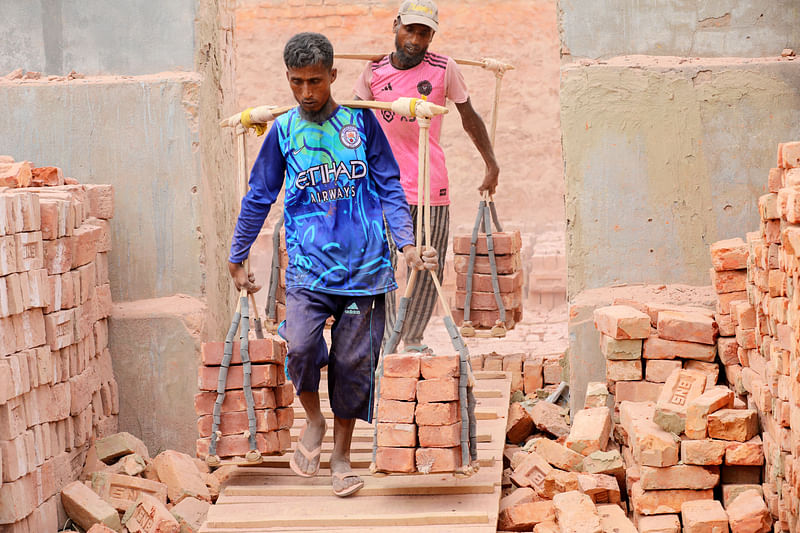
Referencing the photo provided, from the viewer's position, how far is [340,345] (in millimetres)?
5168

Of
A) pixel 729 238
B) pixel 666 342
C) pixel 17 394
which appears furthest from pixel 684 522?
pixel 17 394

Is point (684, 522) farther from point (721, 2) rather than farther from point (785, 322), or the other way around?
point (721, 2)

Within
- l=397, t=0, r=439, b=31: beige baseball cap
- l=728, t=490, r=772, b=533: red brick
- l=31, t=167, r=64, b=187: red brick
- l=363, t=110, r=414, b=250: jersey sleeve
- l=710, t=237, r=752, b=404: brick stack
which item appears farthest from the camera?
l=397, t=0, r=439, b=31: beige baseball cap

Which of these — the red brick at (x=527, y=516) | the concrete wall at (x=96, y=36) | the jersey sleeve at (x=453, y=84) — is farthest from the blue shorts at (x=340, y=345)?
the concrete wall at (x=96, y=36)

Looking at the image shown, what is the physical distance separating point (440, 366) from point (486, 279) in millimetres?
2181

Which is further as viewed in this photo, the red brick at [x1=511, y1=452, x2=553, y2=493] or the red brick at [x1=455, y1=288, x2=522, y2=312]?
the red brick at [x1=455, y1=288, x2=522, y2=312]

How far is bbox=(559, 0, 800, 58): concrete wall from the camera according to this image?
6.11 metres

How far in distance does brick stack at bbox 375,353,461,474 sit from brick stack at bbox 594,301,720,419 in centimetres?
133

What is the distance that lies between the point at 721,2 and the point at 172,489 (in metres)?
4.10

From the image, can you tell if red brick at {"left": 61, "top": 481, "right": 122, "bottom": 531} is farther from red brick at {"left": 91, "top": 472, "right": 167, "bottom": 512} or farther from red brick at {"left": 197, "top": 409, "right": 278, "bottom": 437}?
red brick at {"left": 197, "top": 409, "right": 278, "bottom": 437}

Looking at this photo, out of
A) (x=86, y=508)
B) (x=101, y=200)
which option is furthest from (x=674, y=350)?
(x=101, y=200)

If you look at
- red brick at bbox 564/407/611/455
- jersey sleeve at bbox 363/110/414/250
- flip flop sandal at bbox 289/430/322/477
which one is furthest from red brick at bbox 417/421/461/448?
red brick at bbox 564/407/611/455

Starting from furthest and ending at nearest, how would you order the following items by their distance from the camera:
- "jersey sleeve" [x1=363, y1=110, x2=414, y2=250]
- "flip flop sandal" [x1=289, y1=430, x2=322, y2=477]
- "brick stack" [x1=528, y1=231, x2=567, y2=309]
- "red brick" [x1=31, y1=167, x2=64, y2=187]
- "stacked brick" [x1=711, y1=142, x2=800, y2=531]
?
"brick stack" [x1=528, y1=231, x2=567, y2=309] < "red brick" [x1=31, y1=167, x2=64, y2=187] < "flip flop sandal" [x1=289, y1=430, x2=322, y2=477] < "jersey sleeve" [x1=363, y1=110, x2=414, y2=250] < "stacked brick" [x1=711, y1=142, x2=800, y2=531]

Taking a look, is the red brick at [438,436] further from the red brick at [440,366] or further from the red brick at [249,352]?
the red brick at [249,352]
